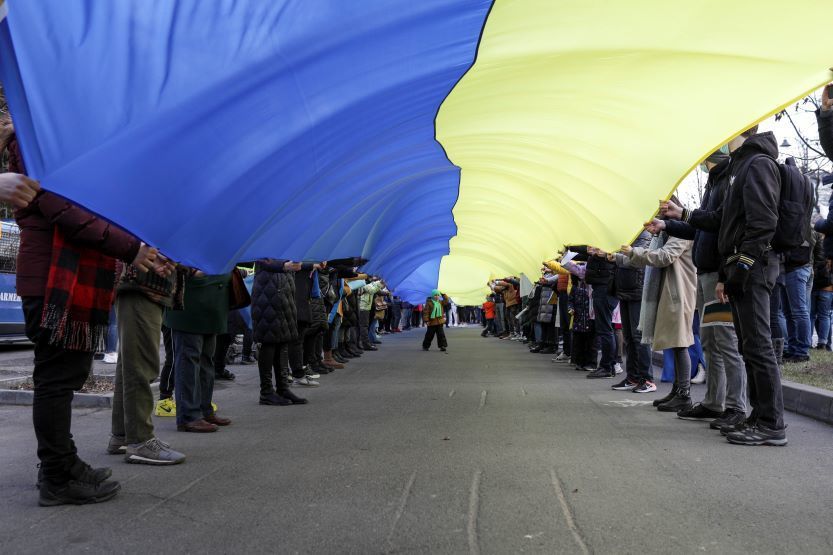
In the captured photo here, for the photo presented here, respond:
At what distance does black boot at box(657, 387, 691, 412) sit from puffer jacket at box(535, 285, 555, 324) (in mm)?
9285

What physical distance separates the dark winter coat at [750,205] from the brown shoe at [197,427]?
14.3 ft

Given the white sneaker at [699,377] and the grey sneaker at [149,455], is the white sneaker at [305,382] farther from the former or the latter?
the grey sneaker at [149,455]

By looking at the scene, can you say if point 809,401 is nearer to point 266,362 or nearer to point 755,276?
point 755,276

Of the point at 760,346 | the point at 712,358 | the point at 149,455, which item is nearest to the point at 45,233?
the point at 149,455

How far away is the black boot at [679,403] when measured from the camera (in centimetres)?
759

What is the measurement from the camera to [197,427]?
6.43 meters

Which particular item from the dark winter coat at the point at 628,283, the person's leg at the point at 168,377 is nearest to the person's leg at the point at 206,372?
the person's leg at the point at 168,377

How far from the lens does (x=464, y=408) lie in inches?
314

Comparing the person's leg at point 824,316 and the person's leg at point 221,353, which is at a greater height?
the person's leg at point 824,316

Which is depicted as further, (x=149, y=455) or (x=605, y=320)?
(x=605, y=320)

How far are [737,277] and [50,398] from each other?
4.57m

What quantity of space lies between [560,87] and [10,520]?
7190mm

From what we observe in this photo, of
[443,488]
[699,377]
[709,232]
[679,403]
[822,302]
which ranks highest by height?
[709,232]

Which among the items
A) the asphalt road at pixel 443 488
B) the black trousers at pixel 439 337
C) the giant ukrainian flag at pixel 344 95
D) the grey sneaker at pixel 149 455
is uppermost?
the giant ukrainian flag at pixel 344 95
